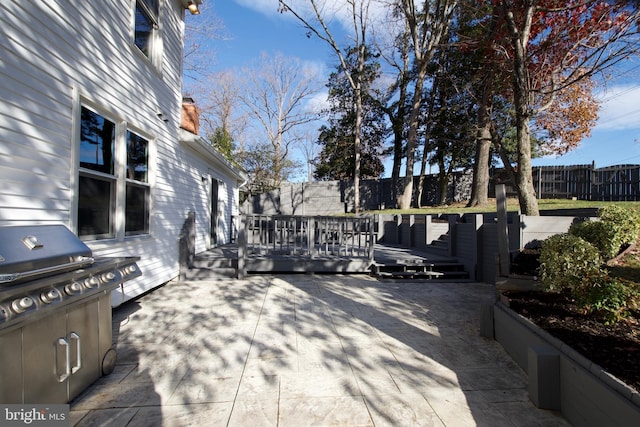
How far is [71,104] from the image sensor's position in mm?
2990

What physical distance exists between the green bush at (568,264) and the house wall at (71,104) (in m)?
4.92

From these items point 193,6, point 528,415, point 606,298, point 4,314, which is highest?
point 193,6

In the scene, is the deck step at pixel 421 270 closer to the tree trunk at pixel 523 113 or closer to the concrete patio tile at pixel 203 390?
the tree trunk at pixel 523 113

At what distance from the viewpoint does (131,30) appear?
4.04 metres

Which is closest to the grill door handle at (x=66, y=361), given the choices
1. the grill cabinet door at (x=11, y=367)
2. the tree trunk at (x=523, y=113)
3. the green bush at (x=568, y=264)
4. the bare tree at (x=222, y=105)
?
the grill cabinet door at (x=11, y=367)

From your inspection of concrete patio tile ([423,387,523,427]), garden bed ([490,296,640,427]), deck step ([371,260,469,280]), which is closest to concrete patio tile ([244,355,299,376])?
concrete patio tile ([423,387,523,427])

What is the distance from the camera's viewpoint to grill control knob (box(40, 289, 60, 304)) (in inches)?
62.9

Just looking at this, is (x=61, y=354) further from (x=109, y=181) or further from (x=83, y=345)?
(x=109, y=181)

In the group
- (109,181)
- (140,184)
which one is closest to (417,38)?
(140,184)

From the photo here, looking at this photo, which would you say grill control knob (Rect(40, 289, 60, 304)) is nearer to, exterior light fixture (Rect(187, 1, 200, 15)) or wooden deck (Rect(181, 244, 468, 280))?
wooden deck (Rect(181, 244, 468, 280))

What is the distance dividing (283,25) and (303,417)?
1503 centimetres

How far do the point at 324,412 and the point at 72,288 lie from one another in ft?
5.98

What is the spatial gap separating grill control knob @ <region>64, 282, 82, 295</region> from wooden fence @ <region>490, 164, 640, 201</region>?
40.5ft

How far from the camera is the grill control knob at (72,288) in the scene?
1779 millimetres
